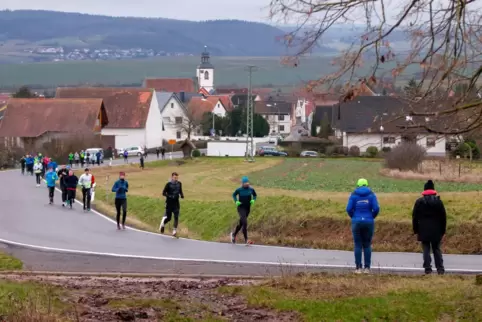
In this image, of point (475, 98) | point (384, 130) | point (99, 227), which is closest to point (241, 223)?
point (99, 227)

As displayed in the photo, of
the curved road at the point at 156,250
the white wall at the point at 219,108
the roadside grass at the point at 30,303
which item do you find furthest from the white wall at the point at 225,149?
the roadside grass at the point at 30,303

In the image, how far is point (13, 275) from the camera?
14266 millimetres

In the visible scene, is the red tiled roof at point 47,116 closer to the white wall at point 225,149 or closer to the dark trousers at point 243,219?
the white wall at point 225,149

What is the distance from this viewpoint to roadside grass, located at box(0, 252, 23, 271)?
53.8 feet

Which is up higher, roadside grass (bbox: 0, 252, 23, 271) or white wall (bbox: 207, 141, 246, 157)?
roadside grass (bbox: 0, 252, 23, 271)

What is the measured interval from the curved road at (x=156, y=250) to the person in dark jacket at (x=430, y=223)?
96 cm

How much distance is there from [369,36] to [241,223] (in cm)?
1099

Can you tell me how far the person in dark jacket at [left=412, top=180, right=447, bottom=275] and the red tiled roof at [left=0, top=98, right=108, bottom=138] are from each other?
216 ft

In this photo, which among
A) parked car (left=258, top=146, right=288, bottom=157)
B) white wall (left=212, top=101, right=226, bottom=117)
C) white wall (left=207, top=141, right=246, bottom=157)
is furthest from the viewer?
white wall (left=212, top=101, right=226, bottom=117)

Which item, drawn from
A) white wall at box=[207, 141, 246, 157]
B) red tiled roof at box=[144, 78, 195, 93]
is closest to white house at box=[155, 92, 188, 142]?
white wall at box=[207, 141, 246, 157]

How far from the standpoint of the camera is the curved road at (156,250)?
54.5 feet

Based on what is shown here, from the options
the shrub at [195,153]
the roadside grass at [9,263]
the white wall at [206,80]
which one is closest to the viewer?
the roadside grass at [9,263]

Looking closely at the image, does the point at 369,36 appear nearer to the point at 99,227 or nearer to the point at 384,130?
the point at 384,130

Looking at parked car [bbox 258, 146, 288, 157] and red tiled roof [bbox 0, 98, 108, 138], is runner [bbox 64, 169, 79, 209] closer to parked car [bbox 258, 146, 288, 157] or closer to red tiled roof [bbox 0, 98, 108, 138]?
red tiled roof [bbox 0, 98, 108, 138]
